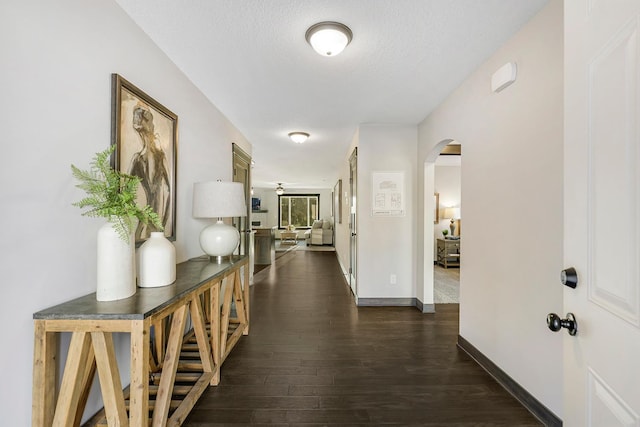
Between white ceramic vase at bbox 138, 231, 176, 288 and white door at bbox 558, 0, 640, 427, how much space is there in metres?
1.80

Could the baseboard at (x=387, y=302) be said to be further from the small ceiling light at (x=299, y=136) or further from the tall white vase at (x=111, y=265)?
the tall white vase at (x=111, y=265)

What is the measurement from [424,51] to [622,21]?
5.26 feet

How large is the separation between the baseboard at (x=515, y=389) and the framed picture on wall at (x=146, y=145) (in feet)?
8.76

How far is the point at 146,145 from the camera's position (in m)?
1.85

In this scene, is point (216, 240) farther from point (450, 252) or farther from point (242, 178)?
point (450, 252)

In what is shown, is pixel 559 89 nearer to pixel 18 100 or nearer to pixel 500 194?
pixel 500 194

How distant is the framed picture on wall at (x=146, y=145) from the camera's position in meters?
1.59

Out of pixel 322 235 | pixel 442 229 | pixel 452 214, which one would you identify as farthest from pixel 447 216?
pixel 322 235

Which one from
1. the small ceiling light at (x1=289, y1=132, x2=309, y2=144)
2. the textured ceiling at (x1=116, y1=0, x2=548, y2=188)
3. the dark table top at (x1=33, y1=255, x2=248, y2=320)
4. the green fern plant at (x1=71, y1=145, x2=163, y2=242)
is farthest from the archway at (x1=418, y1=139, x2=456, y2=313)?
the green fern plant at (x1=71, y1=145, x2=163, y2=242)

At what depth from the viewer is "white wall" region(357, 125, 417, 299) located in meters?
3.71

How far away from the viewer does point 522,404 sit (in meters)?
1.78

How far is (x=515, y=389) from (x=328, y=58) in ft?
8.85

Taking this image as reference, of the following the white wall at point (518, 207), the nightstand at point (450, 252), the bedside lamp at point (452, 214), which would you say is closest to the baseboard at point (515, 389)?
the white wall at point (518, 207)

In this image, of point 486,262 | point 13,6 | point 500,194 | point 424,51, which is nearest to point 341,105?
point 424,51
